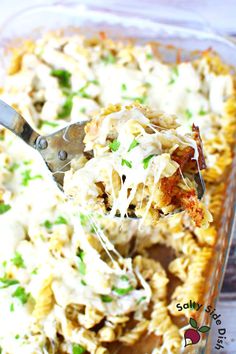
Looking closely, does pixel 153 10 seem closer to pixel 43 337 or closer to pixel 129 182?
pixel 129 182

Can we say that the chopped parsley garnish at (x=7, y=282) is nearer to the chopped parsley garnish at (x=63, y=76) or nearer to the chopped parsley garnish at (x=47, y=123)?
the chopped parsley garnish at (x=47, y=123)

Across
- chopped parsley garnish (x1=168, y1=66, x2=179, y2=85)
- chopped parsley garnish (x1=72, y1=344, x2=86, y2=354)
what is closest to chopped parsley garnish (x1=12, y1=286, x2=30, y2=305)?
chopped parsley garnish (x1=72, y1=344, x2=86, y2=354)

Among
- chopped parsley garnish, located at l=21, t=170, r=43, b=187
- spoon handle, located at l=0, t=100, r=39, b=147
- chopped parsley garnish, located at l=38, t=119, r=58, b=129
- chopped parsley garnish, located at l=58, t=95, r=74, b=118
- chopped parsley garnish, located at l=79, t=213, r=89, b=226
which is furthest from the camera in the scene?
chopped parsley garnish, located at l=58, t=95, r=74, b=118

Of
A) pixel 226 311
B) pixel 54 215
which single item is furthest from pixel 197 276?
pixel 54 215

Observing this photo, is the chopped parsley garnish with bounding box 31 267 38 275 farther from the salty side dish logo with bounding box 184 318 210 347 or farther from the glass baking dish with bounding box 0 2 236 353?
the glass baking dish with bounding box 0 2 236 353

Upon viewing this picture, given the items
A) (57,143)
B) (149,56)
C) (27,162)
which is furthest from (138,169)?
(149,56)
